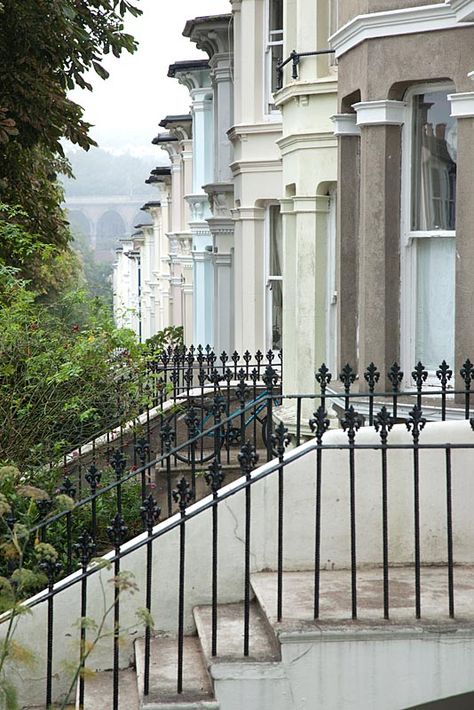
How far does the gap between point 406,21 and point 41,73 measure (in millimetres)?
5612

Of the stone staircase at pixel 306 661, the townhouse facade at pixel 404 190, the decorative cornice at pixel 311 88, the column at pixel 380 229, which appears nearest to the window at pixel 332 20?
the decorative cornice at pixel 311 88

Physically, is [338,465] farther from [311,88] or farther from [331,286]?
[311,88]

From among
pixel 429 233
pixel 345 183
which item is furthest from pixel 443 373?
pixel 345 183

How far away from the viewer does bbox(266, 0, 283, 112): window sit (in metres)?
16.0

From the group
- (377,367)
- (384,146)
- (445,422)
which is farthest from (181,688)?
(384,146)

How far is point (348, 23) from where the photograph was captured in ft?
31.7

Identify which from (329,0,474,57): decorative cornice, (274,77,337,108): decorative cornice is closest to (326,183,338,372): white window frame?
(274,77,337,108): decorative cornice

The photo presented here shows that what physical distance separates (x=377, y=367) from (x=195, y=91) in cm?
1629

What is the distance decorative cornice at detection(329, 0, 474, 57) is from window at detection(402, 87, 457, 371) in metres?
0.46

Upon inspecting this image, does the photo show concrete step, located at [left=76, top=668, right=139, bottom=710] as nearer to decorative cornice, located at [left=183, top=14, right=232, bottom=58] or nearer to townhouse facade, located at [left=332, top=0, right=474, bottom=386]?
townhouse facade, located at [left=332, top=0, right=474, bottom=386]

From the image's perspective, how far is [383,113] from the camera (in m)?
9.18

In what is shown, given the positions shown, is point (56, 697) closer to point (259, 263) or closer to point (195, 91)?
point (259, 263)

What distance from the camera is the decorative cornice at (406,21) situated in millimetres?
8430

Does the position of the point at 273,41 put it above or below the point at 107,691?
above
